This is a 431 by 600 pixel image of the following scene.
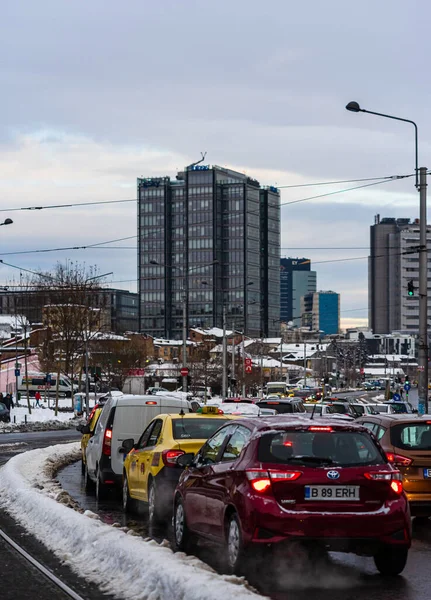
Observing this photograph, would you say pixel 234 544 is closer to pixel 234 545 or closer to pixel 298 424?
pixel 234 545

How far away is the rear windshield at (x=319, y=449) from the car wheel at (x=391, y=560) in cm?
85

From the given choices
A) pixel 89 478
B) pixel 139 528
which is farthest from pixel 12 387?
pixel 139 528

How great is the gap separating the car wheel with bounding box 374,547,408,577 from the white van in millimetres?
8630

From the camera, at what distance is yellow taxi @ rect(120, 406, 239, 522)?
48.4ft

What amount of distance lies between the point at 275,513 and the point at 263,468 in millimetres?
446

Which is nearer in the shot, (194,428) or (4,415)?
(194,428)

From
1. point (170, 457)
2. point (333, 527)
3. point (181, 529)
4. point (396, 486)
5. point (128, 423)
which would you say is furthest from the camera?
point (128, 423)

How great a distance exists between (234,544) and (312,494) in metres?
0.91

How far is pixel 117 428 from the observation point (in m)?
19.2

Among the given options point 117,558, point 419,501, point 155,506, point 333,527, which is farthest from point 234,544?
point 419,501

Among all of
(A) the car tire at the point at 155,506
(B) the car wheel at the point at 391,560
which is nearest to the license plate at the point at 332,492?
(B) the car wheel at the point at 391,560

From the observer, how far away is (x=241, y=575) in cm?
1045

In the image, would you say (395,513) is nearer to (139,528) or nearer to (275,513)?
(275,513)

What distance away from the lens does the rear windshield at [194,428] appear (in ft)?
50.7
